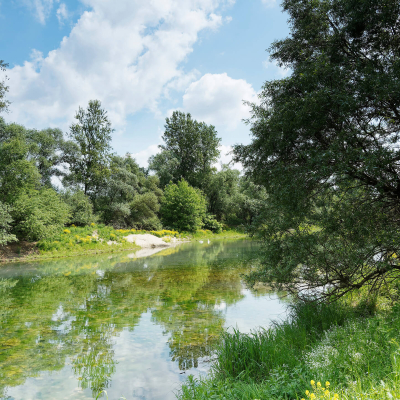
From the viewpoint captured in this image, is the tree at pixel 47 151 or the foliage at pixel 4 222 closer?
the foliage at pixel 4 222

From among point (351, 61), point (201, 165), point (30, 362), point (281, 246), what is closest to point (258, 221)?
point (281, 246)

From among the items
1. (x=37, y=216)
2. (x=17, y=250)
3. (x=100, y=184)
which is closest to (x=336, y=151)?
(x=37, y=216)

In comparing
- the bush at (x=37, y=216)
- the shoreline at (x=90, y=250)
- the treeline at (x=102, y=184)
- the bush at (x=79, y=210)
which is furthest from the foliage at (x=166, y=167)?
the bush at (x=37, y=216)

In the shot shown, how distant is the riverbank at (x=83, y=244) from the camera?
20.8 m

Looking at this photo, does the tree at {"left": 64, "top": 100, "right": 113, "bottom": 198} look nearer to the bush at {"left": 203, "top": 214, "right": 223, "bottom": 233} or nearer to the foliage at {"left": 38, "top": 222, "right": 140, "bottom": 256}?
the foliage at {"left": 38, "top": 222, "right": 140, "bottom": 256}

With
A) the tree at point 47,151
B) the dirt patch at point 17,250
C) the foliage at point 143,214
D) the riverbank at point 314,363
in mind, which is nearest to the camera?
the riverbank at point 314,363

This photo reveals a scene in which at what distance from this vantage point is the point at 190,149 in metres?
50.9

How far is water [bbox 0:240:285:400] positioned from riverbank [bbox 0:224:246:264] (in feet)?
24.9

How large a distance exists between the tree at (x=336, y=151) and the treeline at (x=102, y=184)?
1.50 metres

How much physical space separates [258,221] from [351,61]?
13.5 ft

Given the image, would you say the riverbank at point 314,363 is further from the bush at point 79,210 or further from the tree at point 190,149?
the tree at point 190,149

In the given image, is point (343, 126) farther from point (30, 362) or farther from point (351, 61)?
point (30, 362)

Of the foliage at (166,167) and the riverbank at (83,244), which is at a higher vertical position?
the foliage at (166,167)

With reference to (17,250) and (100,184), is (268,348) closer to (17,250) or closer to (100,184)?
(17,250)
